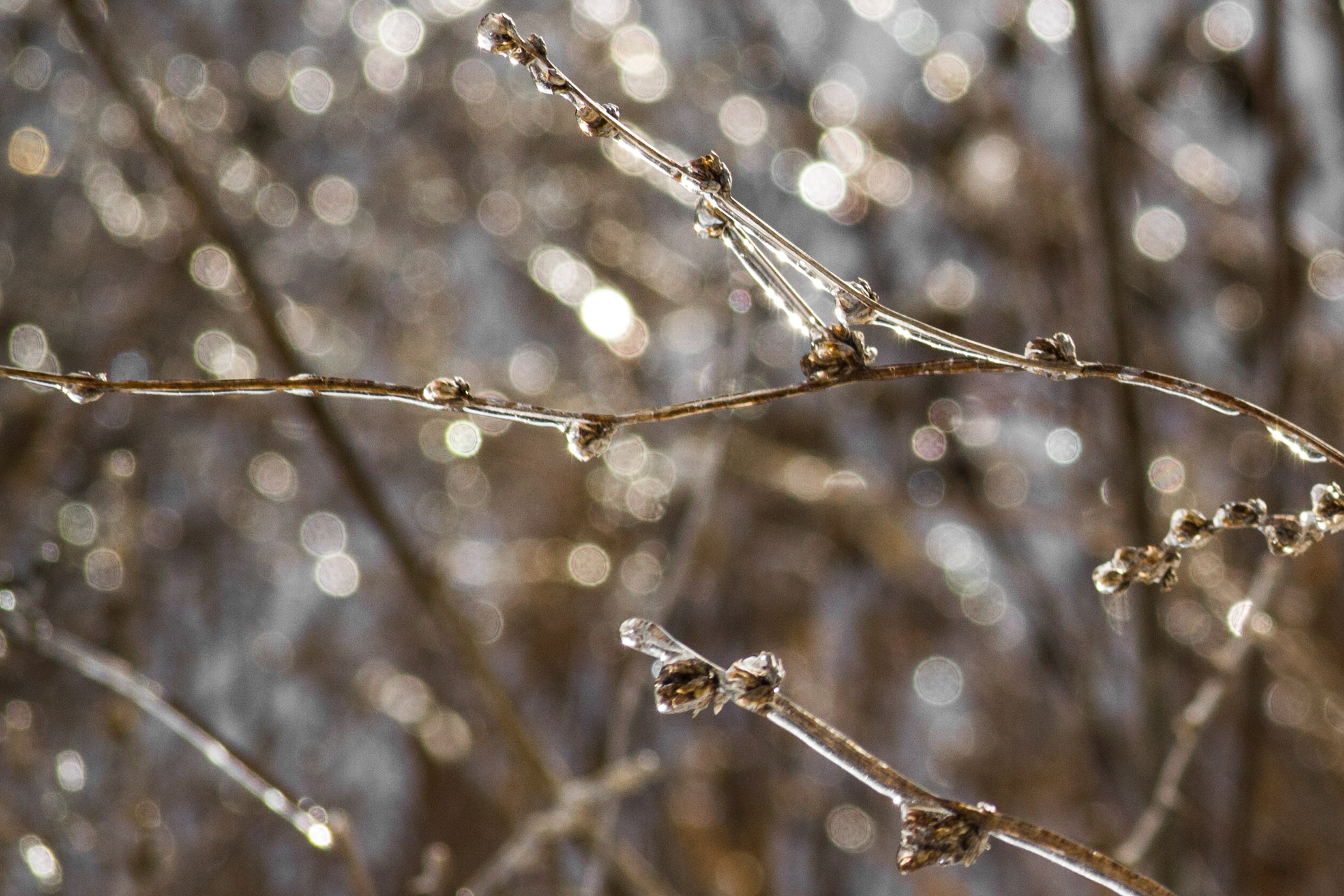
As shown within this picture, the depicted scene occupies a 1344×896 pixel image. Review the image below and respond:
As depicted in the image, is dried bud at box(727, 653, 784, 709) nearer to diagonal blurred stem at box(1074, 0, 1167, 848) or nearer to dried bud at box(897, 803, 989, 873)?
dried bud at box(897, 803, 989, 873)

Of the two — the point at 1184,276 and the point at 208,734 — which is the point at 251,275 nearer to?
the point at 208,734

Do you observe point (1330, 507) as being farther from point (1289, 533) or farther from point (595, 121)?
point (595, 121)

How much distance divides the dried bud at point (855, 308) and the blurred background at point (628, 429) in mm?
815

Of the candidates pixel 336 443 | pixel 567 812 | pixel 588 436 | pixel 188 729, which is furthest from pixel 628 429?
pixel 588 436

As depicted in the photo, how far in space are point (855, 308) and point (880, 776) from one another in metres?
0.14

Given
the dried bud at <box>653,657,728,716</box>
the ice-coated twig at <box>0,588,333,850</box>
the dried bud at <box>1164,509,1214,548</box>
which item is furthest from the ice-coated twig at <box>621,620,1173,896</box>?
the ice-coated twig at <box>0,588,333,850</box>

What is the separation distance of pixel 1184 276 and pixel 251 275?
55.3 inches

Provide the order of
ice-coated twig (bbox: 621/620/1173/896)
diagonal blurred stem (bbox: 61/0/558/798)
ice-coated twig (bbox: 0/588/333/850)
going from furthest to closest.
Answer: diagonal blurred stem (bbox: 61/0/558/798) → ice-coated twig (bbox: 0/588/333/850) → ice-coated twig (bbox: 621/620/1173/896)

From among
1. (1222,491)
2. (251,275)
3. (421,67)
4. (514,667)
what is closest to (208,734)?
(251,275)

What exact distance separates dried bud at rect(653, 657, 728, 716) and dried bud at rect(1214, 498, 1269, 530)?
0.59 feet

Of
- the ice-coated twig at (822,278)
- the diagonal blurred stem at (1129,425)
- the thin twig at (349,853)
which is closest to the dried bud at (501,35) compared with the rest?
the ice-coated twig at (822,278)

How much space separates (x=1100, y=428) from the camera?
1.10m

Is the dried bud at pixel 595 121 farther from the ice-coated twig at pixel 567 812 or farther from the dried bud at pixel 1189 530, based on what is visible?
the ice-coated twig at pixel 567 812

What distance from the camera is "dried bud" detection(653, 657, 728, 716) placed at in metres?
0.27
